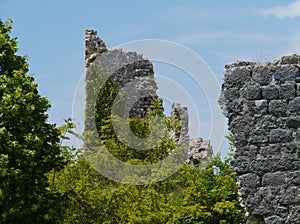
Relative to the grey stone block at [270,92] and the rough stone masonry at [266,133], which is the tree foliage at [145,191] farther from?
the grey stone block at [270,92]

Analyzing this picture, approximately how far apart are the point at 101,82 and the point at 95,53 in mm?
1228

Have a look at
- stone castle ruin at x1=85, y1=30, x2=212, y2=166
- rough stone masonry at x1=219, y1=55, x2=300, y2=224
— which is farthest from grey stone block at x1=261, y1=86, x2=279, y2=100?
stone castle ruin at x1=85, y1=30, x2=212, y2=166

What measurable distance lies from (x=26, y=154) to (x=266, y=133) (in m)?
4.97

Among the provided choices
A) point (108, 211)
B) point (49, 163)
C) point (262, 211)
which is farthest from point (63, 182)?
point (262, 211)

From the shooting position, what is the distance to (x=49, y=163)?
490 inches

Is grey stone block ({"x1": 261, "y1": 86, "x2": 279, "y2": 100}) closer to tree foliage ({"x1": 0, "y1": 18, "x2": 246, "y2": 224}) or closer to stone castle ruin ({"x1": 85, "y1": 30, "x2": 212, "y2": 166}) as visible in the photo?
tree foliage ({"x1": 0, "y1": 18, "x2": 246, "y2": 224})

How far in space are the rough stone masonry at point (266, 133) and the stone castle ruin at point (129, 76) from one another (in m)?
12.9

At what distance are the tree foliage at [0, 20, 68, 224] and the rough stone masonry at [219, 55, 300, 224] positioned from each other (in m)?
4.57

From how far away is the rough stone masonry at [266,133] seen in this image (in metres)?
8.27

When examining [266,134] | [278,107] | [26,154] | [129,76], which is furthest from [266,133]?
[129,76]

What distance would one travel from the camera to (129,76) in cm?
2258

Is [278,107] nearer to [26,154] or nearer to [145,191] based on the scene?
[26,154]

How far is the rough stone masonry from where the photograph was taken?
8266 mm

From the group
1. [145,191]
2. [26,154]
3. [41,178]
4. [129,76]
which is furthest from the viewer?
[129,76]
